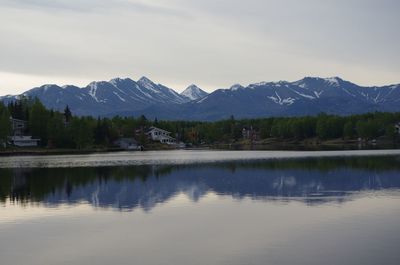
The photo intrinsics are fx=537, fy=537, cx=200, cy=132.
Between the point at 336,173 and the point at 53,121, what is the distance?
328 feet

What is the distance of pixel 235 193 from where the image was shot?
1789 inches

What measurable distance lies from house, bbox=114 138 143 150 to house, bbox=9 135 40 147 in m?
35.1

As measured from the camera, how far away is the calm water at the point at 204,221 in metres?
23.2

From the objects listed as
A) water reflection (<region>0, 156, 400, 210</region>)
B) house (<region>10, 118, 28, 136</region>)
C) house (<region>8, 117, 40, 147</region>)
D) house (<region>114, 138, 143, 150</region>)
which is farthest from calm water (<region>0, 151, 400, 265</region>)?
house (<region>114, 138, 143, 150</region>)

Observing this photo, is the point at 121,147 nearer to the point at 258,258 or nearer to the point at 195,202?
the point at 195,202

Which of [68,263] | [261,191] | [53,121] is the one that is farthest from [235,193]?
[53,121]

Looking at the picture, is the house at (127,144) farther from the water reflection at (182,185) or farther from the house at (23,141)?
the water reflection at (182,185)

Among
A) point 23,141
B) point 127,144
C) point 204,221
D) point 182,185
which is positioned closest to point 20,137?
point 23,141

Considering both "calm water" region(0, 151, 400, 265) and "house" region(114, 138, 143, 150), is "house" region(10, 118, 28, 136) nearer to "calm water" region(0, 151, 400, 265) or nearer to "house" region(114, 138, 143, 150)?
"house" region(114, 138, 143, 150)

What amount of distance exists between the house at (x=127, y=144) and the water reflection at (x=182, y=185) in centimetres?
10696

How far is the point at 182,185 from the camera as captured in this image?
173 ft

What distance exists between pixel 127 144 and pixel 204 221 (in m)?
149

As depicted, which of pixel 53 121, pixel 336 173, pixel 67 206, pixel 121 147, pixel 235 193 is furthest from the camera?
pixel 121 147

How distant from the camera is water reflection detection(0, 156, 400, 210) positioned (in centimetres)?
4281
